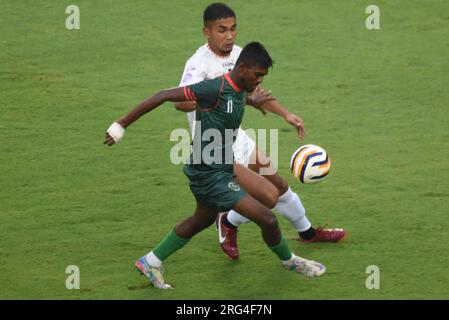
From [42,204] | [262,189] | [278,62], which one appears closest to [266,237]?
[262,189]

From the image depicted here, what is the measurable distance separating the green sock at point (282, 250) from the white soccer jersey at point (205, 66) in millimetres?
1277

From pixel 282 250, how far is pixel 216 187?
2.77 ft

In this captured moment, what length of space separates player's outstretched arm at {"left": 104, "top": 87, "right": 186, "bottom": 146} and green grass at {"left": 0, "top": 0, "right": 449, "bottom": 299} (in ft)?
4.56

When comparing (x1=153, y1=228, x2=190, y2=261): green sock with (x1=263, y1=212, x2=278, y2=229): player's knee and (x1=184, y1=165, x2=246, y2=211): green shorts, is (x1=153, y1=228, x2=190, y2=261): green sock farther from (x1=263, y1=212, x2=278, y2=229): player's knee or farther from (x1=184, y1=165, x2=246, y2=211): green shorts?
(x1=263, y1=212, x2=278, y2=229): player's knee

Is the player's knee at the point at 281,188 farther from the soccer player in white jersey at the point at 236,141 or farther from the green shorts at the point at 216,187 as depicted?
the green shorts at the point at 216,187

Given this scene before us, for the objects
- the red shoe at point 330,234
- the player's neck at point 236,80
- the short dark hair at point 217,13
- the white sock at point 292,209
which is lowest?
the red shoe at point 330,234

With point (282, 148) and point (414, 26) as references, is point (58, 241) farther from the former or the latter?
point (414, 26)

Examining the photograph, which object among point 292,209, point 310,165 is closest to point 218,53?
point 310,165

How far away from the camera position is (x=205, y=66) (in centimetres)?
874

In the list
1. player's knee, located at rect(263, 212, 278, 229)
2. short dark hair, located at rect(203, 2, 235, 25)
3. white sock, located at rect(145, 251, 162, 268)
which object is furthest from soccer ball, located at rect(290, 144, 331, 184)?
white sock, located at rect(145, 251, 162, 268)

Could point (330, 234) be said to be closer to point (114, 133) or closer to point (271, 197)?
point (271, 197)

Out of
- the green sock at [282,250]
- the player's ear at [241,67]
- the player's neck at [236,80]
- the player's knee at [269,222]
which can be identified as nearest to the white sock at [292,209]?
the green sock at [282,250]

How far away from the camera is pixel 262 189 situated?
834 cm

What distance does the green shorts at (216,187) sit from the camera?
7.94 metres
